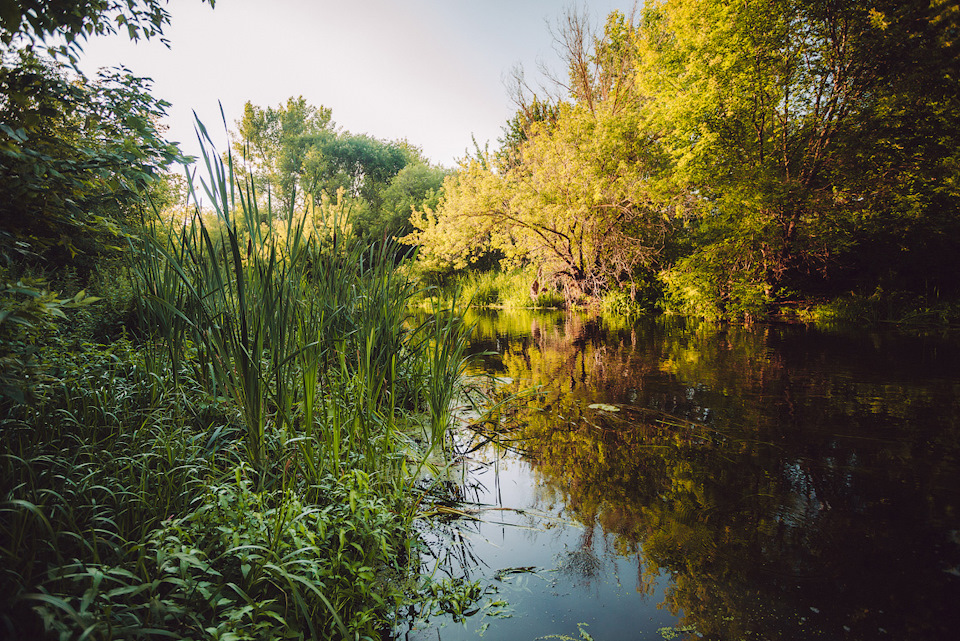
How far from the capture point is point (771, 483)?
1.98 meters

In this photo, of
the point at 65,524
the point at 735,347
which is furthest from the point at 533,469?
the point at 735,347

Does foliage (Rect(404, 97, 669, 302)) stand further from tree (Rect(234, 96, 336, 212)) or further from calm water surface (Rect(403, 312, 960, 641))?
tree (Rect(234, 96, 336, 212))

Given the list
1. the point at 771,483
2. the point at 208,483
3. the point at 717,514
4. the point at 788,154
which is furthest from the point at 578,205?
the point at 208,483

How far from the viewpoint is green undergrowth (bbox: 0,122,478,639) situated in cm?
95

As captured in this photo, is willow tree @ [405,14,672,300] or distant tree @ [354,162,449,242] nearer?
willow tree @ [405,14,672,300]

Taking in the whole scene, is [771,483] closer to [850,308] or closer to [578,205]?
[850,308]

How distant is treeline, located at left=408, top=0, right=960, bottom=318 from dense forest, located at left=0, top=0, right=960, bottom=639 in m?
0.05

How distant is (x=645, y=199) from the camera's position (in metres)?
10.2

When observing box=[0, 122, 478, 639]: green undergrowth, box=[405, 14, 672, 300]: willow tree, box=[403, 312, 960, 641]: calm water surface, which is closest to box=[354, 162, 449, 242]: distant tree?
box=[405, 14, 672, 300]: willow tree

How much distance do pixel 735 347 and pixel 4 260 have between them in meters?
6.89

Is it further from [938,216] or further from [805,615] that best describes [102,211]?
[938,216]

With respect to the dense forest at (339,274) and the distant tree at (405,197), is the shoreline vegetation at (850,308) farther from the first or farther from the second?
the distant tree at (405,197)

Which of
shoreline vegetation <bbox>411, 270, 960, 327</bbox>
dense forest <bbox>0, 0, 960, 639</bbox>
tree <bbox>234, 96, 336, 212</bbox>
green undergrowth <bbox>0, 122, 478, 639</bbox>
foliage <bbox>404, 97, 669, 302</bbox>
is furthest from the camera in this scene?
tree <bbox>234, 96, 336, 212</bbox>

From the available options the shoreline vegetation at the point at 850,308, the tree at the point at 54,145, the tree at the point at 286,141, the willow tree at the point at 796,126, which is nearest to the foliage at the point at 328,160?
the tree at the point at 286,141
